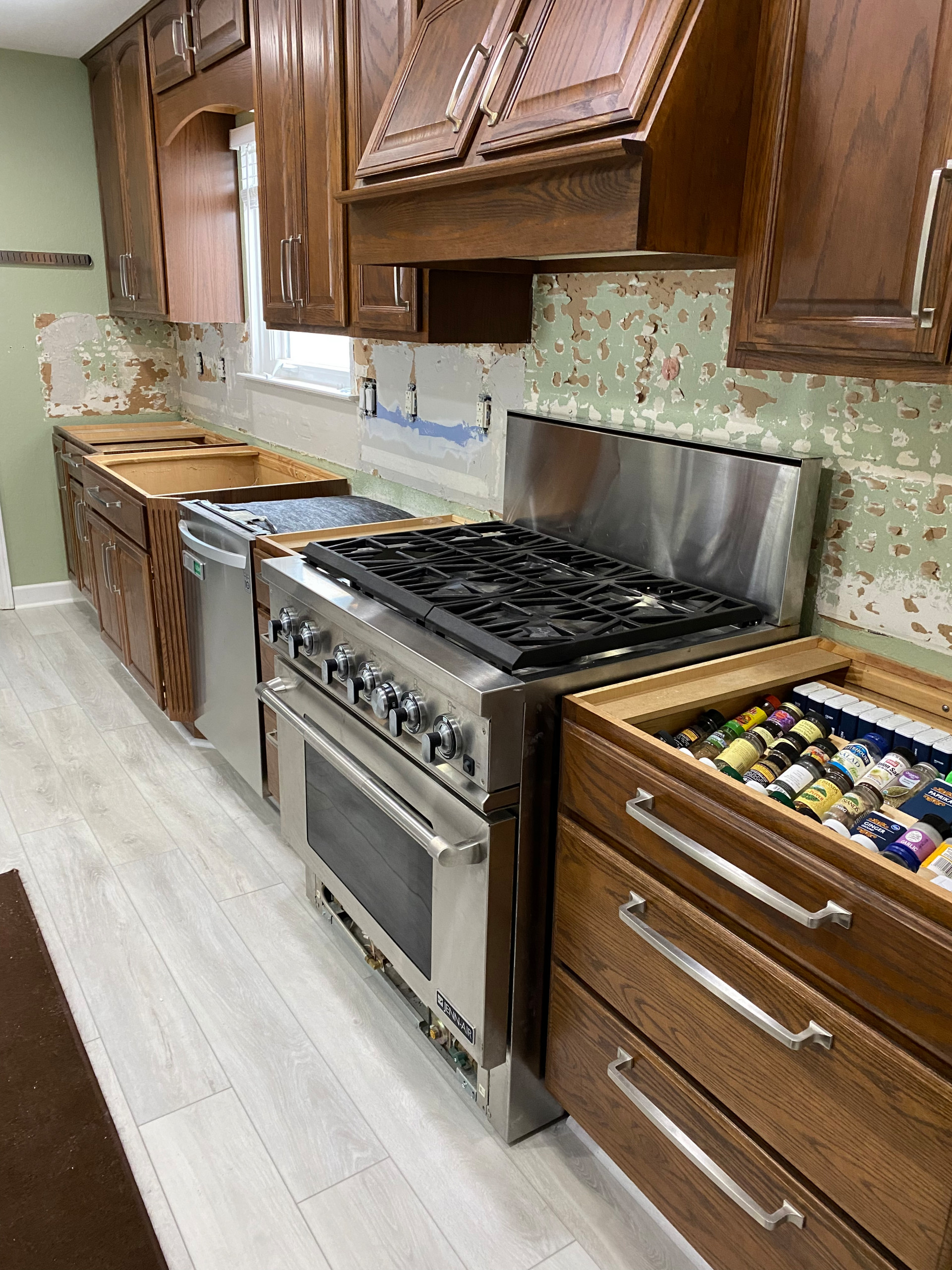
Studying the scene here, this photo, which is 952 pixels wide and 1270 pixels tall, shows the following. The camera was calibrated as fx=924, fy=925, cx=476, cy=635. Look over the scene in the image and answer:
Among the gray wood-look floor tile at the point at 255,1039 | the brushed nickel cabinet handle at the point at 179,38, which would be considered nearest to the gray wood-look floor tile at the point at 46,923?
the gray wood-look floor tile at the point at 255,1039

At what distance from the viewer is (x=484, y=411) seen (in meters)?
2.46

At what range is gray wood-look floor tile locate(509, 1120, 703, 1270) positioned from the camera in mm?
1527

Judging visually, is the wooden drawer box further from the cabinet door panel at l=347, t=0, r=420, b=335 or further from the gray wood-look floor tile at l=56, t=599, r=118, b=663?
the gray wood-look floor tile at l=56, t=599, r=118, b=663

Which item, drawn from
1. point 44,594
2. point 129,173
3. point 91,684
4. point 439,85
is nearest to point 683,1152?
point 439,85

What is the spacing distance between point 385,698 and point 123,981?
1.04 meters

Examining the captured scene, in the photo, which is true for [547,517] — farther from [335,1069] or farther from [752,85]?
[335,1069]

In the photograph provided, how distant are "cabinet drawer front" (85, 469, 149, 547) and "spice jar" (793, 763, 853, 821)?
7.93ft

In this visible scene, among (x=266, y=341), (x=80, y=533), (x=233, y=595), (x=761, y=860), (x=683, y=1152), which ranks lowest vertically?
(x=683, y=1152)

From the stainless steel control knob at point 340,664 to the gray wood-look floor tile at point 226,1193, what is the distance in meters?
0.85

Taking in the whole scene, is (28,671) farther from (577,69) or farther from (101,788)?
(577,69)

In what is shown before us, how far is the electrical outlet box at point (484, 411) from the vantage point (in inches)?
96.3

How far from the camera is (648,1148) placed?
1439 millimetres

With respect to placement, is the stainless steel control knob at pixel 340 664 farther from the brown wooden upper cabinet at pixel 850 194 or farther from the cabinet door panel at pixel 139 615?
the cabinet door panel at pixel 139 615

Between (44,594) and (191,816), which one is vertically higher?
(44,594)
